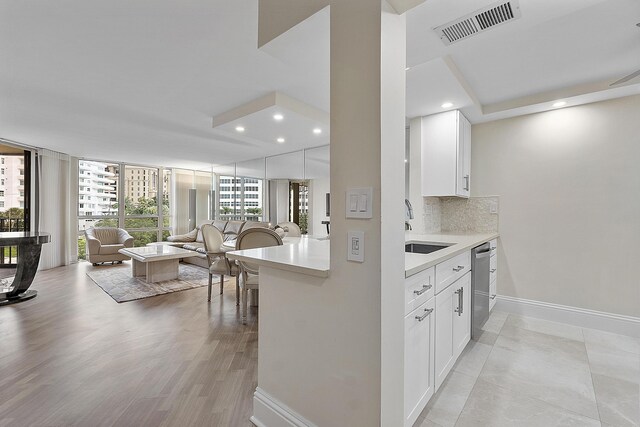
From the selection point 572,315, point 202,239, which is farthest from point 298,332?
point 202,239

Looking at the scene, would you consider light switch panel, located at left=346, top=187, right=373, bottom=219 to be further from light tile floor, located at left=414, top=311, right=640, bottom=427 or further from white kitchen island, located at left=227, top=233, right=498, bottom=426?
light tile floor, located at left=414, top=311, right=640, bottom=427

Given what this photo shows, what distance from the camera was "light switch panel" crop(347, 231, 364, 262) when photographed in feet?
3.71

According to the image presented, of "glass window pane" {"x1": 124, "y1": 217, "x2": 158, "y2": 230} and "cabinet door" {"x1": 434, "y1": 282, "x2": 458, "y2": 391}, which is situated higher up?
"glass window pane" {"x1": 124, "y1": 217, "x2": 158, "y2": 230}

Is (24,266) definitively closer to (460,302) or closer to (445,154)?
(460,302)

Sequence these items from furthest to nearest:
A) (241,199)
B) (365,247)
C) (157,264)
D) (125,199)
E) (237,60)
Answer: (125,199)
(241,199)
(157,264)
(237,60)
(365,247)

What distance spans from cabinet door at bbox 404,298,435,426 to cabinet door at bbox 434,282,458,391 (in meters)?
0.08

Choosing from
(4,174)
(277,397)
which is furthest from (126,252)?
(277,397)

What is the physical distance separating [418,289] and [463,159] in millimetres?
2370

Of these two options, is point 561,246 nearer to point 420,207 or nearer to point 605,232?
point 605,232

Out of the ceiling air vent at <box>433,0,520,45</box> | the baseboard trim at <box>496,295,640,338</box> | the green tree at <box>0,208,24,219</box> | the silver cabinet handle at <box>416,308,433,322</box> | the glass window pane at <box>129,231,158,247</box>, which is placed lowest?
the baseboard trim at <box>496,295,640,338</box>

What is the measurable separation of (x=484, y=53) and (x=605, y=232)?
2.16m

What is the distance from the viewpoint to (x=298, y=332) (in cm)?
141

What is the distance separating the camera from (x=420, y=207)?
3400 millimetres

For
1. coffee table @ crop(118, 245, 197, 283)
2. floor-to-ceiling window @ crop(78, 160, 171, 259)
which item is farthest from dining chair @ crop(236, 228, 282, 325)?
floor-to-ceiling window @ crop(78, 160, 171, 259)
